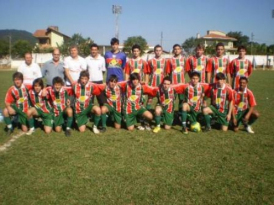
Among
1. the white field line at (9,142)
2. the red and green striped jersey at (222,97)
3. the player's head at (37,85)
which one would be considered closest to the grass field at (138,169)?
the white field line at (9,142)

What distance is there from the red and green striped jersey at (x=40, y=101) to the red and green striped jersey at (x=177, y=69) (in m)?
2.95

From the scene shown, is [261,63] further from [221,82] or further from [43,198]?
[43,198]

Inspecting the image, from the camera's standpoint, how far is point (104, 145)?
4.58 metres

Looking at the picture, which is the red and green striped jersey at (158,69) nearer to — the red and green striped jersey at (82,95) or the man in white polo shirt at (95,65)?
the man in white polo shirt at (95,65)

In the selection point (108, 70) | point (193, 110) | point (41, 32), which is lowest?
point (193, 110)

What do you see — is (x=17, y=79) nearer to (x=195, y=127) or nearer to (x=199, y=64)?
(x=195, y=127)

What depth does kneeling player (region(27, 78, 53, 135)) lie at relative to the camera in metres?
5.35

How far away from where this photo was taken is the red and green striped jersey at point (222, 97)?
550 cm

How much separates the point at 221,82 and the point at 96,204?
3784 millimetres

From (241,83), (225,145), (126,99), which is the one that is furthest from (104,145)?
(241,83)

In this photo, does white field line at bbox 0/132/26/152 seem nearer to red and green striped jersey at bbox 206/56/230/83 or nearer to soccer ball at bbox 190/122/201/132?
soccer ball at bbox 190/122/201/132

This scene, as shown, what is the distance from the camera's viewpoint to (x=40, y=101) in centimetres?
543

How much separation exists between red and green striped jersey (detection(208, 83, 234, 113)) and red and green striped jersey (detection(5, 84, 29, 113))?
4024 mm

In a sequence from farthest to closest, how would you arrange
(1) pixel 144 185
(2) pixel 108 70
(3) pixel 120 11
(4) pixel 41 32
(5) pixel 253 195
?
(4) pixel 41 32, (3) pixel 120 11, (2) pixel 108 70, (1) pixel 144 185, (5) pixel 253 195
